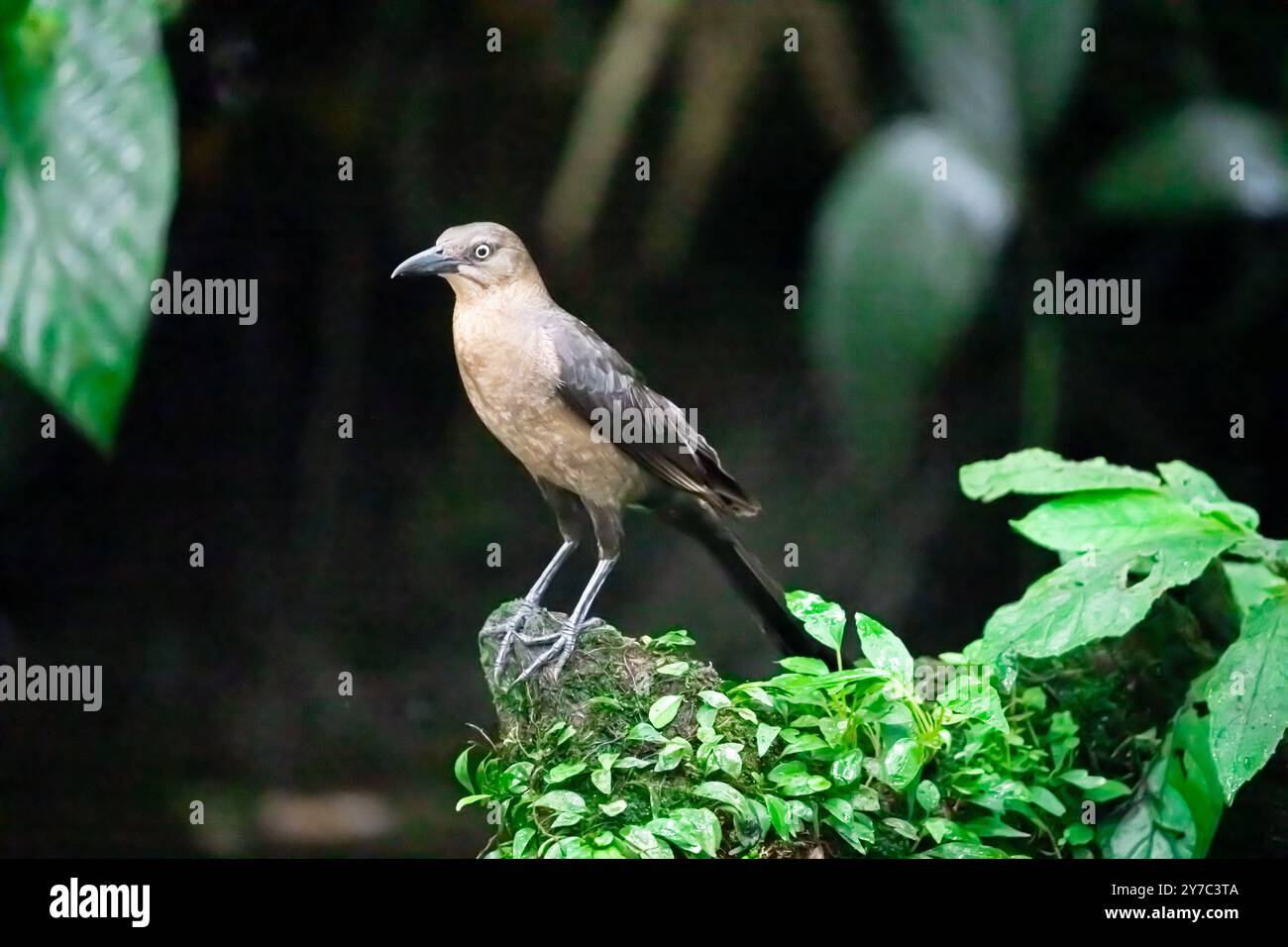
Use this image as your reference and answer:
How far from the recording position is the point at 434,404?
10.00ft

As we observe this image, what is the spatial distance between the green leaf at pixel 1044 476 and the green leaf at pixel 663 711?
706 millimetres

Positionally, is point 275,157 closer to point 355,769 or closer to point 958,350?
point 355,769

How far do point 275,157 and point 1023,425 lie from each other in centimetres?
180

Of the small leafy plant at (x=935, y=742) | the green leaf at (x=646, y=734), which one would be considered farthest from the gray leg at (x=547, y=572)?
the green leaf at (x=646, y=734)

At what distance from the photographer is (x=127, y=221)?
2.26m

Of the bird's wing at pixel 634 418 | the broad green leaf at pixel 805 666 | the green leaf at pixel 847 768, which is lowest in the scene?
the green leaf at pixel 847 768

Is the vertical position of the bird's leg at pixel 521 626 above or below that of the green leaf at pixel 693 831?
above

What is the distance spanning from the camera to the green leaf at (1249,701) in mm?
1832

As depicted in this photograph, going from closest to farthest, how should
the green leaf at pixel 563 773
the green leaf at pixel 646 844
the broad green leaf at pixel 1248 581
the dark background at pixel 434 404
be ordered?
the green leaf at pixel 646 844 → the green leaf at pixel 563 773 → the broad green leaf at pixel 1248 581 → the dark background at pixel 434 404

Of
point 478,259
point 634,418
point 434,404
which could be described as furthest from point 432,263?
point 434,404

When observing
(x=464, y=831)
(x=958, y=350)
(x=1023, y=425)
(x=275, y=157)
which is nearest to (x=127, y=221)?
(x=275, y=157)

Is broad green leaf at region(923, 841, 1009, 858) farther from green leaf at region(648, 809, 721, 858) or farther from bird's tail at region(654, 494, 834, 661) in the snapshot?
bird's tail at region(654, 494, 834, 661)

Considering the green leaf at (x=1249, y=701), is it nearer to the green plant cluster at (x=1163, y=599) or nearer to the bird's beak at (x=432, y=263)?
the green plant cluster at (x=1163, y=599)

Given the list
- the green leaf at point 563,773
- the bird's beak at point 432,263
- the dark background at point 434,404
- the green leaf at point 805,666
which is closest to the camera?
the green leaf at point 563,773
